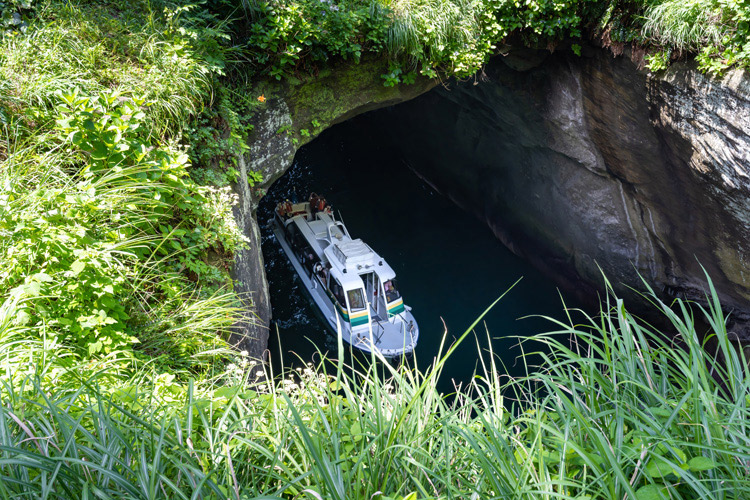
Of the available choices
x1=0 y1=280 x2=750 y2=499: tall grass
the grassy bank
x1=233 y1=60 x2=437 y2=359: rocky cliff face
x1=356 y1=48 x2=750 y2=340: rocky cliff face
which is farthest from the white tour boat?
x1=0 y1=280 x2=750 y2=499: tall grass

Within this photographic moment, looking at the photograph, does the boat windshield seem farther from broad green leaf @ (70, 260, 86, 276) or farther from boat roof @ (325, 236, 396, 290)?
broad green leaf @ (70, 260, 86, 276)

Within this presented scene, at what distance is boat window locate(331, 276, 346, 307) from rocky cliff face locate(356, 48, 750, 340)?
174 inches

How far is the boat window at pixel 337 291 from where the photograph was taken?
7.79 m

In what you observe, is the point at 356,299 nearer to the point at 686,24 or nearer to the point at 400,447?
the point at 686,24

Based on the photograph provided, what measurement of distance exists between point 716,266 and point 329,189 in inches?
327

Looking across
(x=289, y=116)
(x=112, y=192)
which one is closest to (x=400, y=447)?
(x=112, y=192)

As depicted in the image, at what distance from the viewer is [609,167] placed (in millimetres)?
7797

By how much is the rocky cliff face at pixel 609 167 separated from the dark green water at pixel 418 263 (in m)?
0.75

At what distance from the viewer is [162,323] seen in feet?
10.2

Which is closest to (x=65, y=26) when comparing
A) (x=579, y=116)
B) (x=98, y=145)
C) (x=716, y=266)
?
(x=98, y=145)

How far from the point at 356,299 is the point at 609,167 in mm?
4651

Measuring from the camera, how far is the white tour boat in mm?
7668

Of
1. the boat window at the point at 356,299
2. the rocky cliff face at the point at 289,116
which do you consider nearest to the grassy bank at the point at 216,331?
the rocky cliff face at the point at 289,116

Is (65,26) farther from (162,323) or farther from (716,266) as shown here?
(716,266)
